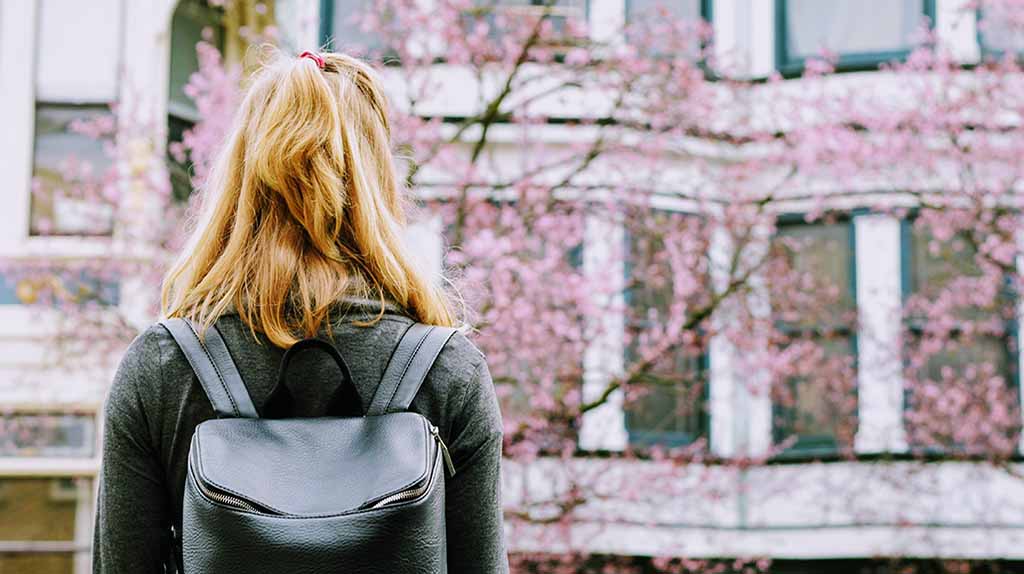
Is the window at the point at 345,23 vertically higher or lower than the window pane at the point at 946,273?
higher

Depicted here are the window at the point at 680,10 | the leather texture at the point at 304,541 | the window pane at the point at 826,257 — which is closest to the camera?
the leather texture at the point at 304,541

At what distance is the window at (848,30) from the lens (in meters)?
12.4

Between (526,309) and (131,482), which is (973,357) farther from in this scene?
(131,482)

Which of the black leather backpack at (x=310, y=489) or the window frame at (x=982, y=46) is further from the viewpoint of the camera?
the window frame at (x=982, y=46)

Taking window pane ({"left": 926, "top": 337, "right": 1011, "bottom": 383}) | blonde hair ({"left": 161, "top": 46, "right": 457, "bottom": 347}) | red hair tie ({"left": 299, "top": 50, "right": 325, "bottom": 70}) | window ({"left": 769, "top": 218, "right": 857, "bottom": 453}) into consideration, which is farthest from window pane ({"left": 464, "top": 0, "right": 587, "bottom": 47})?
blonde hair ({"left": 161, "top": 46, "right": 457, "bottom": 347})

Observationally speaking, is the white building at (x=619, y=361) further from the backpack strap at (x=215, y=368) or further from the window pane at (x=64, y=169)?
the backpack strap at (x=215, y=368)

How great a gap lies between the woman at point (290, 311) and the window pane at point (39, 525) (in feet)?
30.9

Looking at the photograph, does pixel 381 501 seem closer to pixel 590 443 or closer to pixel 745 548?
pixel 590 443

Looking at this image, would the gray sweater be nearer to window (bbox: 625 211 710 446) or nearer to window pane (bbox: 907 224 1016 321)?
window (bbox: 625 211 710 446)

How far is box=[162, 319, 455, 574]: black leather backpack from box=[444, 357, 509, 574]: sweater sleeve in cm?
13

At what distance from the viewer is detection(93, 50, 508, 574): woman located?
86.0 inches

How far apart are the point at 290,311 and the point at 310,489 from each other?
13.0 inches

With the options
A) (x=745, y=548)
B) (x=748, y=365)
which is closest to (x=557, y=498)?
(x=748, y=365)

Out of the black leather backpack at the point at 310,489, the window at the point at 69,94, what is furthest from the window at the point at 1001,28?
the black leather backpack at the point at 310,489
